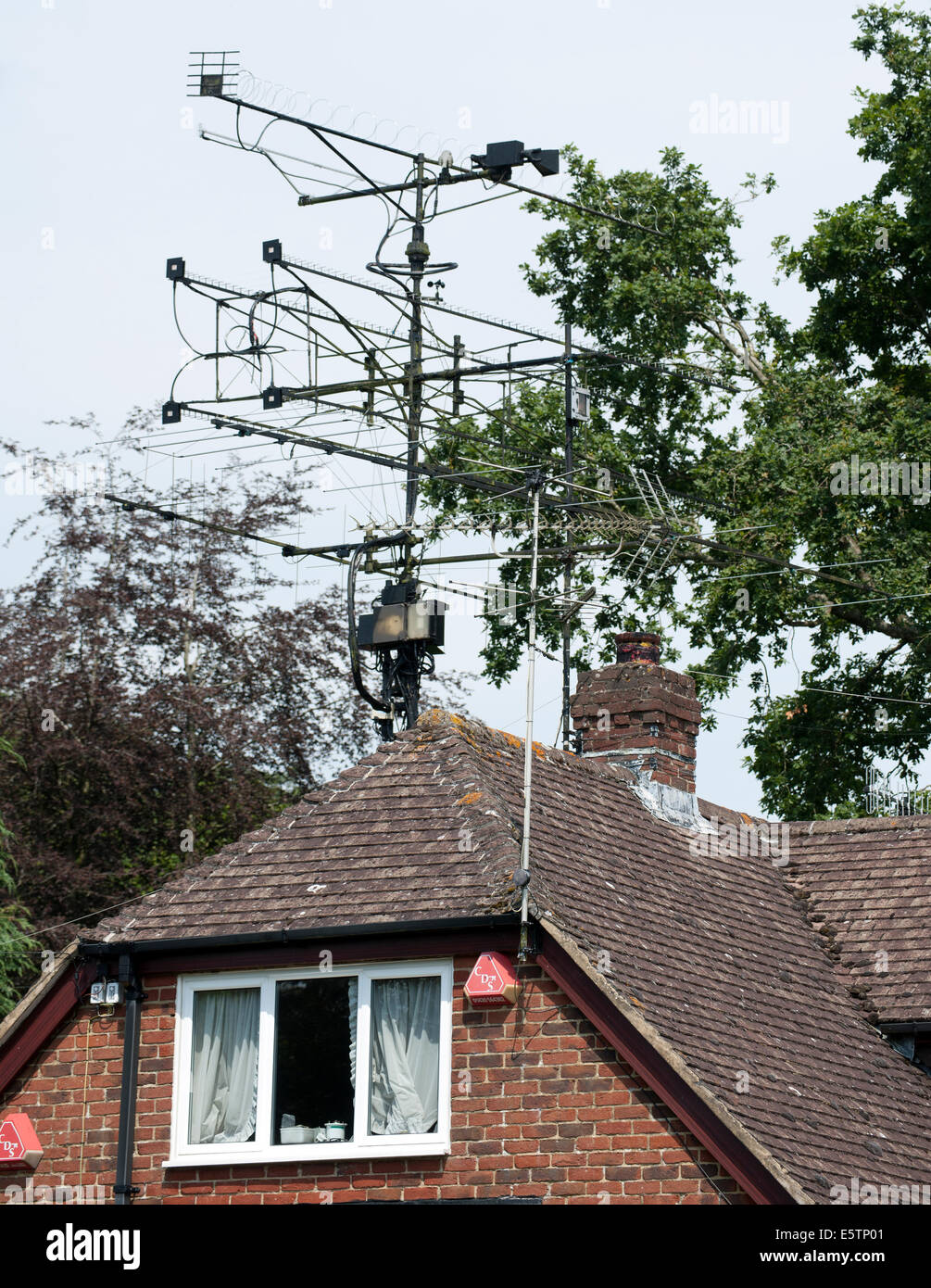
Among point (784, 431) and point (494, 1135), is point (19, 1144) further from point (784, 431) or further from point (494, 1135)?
point (784, 431)

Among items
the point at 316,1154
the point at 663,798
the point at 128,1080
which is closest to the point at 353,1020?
the point at 316,1154

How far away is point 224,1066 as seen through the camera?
15117 millimetres

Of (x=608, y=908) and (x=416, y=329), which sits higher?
(x=416, y=329)

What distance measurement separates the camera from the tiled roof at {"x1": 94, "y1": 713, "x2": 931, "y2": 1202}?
14.3 metres

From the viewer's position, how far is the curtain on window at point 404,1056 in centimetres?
1445

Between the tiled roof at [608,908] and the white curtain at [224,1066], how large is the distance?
606mm

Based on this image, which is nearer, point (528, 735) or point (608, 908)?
point (528, 735)

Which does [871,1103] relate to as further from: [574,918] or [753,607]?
[753,607]

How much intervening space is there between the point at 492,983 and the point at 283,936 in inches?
Result: 70.8

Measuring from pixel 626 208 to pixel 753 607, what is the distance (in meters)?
8.48

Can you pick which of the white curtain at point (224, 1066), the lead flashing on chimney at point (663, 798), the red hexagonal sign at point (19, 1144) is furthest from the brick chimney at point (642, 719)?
the red hexagonal sign at point (19, 1144)

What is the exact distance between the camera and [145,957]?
15.4 meters

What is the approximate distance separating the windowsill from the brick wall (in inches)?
3.7

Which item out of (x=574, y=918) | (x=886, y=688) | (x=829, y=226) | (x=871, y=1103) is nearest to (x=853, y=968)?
(x=871, y=1103)
